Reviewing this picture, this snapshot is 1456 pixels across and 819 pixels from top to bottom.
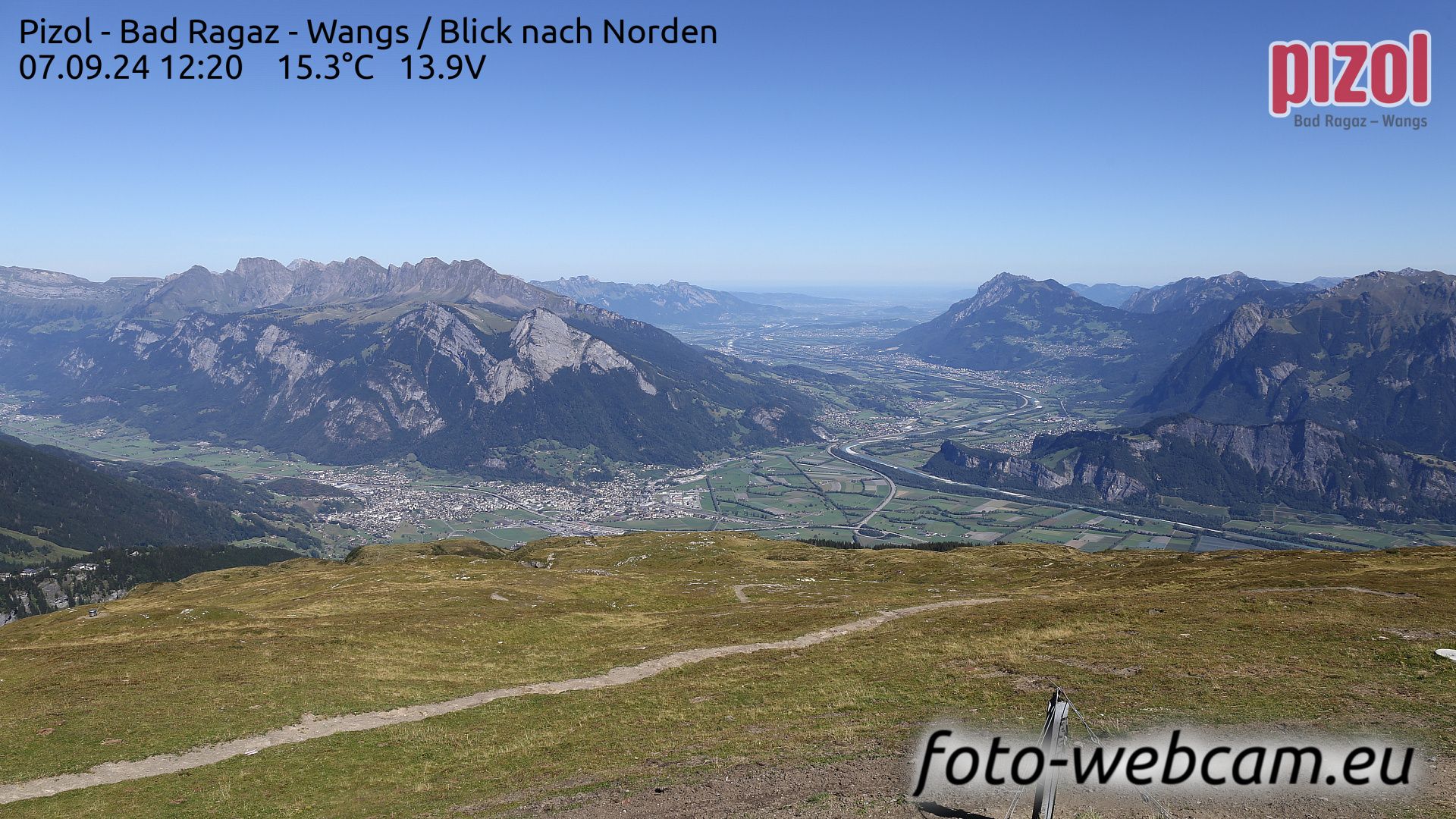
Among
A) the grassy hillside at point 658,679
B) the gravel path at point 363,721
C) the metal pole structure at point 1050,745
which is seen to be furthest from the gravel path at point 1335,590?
the metal pole structure at point 1050,745

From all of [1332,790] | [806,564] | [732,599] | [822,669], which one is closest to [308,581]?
[732,599]

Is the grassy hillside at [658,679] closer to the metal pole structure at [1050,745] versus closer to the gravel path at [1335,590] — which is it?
the gravel path at [1335,590]

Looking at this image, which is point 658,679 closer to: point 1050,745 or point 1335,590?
point 1050,745

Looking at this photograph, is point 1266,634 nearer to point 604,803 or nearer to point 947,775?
point 947,775

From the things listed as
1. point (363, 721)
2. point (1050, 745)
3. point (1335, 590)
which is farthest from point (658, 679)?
point (1335, 590)

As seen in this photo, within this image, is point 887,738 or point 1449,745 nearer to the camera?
point 1449,745

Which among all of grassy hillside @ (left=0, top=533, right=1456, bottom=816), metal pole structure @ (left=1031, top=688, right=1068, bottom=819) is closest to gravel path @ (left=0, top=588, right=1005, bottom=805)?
grassy hillside @ (left=0, top=533, right=1456, bottom=816)
